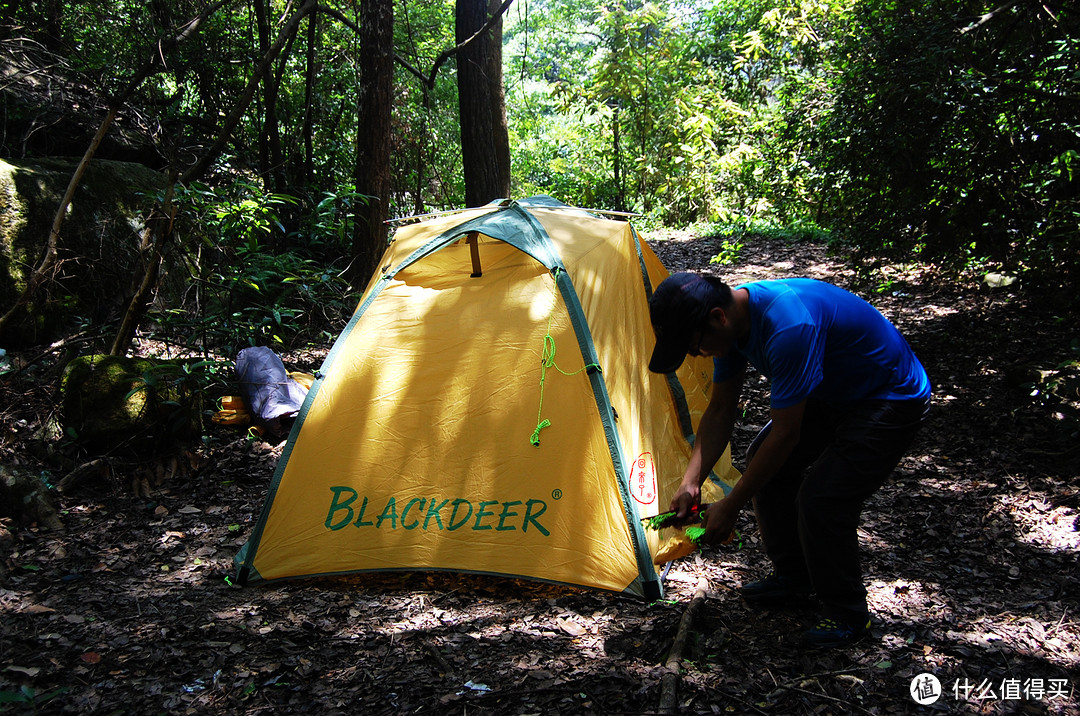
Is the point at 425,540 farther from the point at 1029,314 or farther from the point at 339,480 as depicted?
the point at 1029,314

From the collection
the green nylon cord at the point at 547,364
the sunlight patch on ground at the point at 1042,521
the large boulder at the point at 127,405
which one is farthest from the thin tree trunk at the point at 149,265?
the sunlight patch on ground at the point at 1042,521

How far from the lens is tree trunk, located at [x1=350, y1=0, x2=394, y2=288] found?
604 centimetres

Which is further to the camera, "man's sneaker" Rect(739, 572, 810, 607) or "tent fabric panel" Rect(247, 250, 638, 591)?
"tent fabric panel" Rect(247, 250, 638, 591)

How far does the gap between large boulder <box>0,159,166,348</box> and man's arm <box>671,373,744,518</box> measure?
14.8 feet

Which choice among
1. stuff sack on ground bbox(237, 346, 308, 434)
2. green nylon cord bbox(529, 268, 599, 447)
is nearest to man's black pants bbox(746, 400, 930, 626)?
green nylon cord bbox(529, 268, 599, 447)

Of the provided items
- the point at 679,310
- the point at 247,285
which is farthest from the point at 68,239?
the point at 679,310

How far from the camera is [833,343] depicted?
2.28 meters

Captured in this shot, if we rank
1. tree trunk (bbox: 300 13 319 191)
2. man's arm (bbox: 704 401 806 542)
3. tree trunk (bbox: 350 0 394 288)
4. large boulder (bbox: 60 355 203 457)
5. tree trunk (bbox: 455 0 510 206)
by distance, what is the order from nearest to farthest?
man's arm (bbox: 704 401 806 542), large boulder (bbox: 60 355 203 457), tree trunk (bbox: 350 0 394 288), tree trunk (bbox: 300 13 319 191), tree trunk (bbox: 455 0 510 206)

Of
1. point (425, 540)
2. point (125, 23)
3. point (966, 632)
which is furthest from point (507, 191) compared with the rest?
point (966, 632)

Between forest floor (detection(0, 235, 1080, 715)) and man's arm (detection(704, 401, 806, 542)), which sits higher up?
man's arm (detection(704, 401, 806, 542))

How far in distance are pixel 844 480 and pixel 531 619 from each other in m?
1.36

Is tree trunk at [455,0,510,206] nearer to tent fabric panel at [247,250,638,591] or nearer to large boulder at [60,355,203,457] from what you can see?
large boulder at [60,355,203,457]

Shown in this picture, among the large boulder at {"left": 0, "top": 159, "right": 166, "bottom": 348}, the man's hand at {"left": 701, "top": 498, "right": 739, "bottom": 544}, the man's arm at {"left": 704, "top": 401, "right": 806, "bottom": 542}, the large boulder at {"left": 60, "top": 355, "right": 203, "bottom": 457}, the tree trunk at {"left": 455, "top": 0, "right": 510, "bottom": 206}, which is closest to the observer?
the man's arm at {"left": 704, "top": 401, "right": 806, "bottom": 542}

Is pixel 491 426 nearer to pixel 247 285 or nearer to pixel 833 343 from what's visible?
pixel 833 343
